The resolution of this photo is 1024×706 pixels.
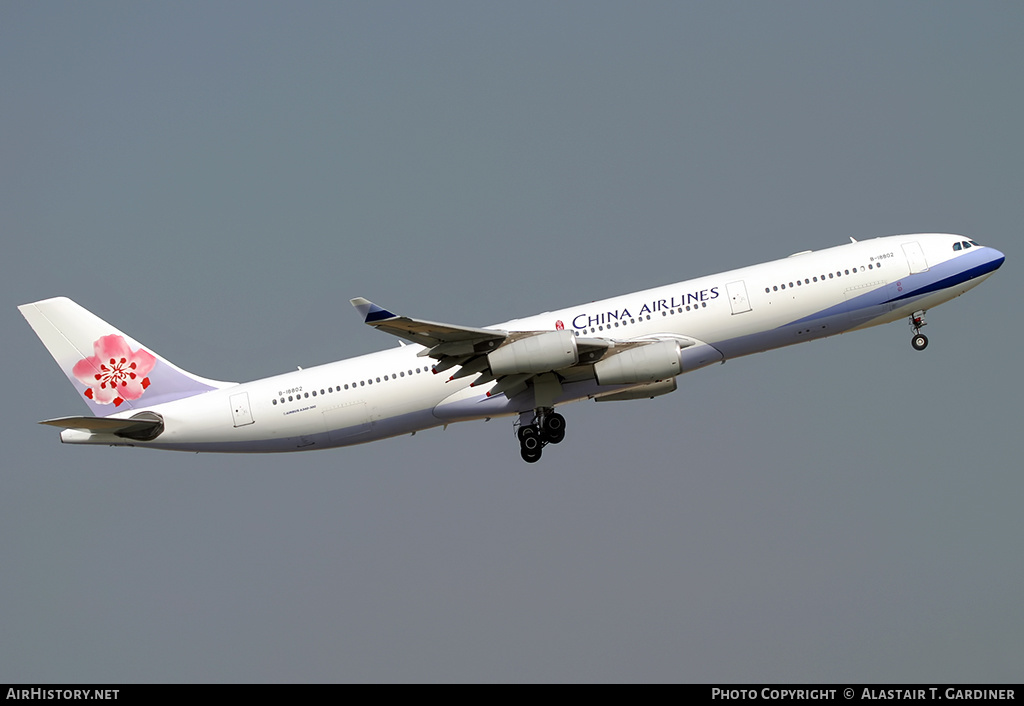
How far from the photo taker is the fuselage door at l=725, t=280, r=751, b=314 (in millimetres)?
42094

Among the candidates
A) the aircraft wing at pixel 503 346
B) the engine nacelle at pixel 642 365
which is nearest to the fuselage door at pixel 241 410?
the aircraft wing at pixel 503 346

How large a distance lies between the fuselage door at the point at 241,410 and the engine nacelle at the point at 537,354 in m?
9.34

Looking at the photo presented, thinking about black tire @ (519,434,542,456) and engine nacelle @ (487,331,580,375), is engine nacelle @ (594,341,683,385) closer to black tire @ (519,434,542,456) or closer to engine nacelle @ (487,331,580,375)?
engine nacelle @ (487,331,580,375)

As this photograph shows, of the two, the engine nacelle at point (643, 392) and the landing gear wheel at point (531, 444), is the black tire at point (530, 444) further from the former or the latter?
the engine nacelle at point (643, 392)

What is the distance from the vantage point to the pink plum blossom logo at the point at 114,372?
4631 centimetres

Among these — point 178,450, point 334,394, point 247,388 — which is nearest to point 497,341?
point 334,394

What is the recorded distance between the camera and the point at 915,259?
43.1m

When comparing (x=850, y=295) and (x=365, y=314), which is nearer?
(x=365, y=314)

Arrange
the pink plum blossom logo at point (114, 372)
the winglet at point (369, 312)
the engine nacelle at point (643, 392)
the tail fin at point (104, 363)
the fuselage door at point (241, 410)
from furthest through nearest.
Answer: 1. the pink plum blossom logo at point (114, 372)
2. the tail fin at point (104, 363)
3. the fuselage door at point (241, 410)
4. the engine nacelle at point (643, 392)
5. the winglet at point (369, 312)
